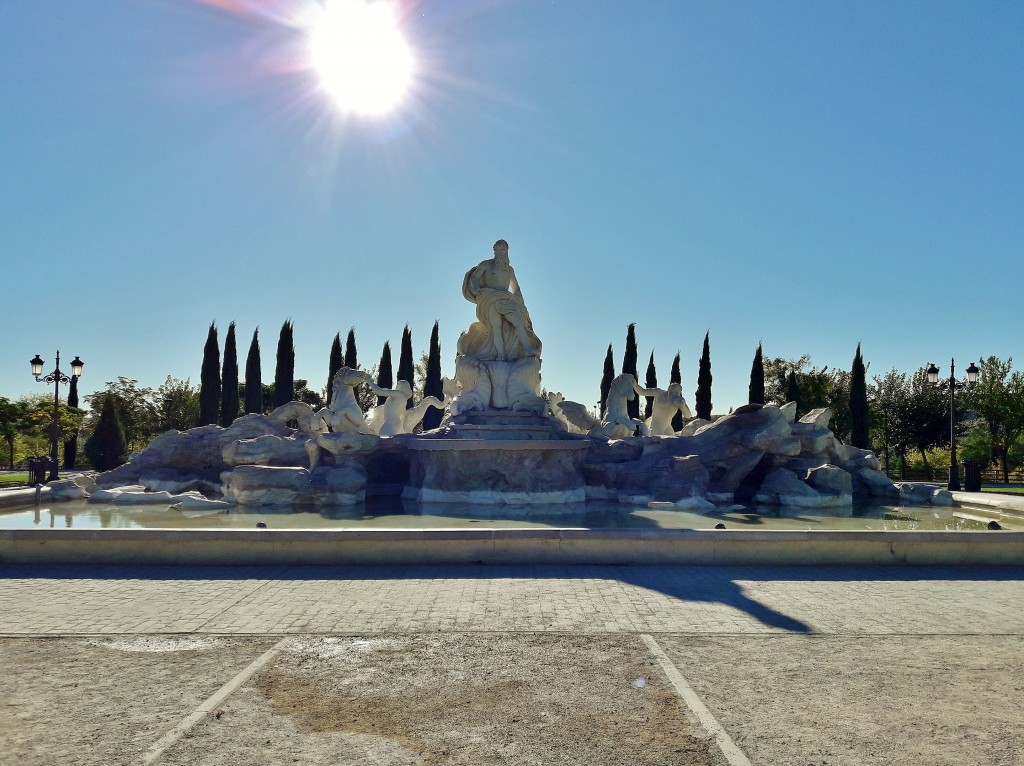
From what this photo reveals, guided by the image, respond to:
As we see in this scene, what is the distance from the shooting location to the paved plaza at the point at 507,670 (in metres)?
3.76

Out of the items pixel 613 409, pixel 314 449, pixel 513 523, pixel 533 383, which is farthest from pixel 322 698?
pixel 613 409

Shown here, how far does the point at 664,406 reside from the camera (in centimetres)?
2167

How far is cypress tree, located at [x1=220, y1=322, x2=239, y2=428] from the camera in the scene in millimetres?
37812

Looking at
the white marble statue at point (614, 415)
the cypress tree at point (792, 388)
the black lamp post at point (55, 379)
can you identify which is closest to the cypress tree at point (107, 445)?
the black lamp post at point (55, 379)

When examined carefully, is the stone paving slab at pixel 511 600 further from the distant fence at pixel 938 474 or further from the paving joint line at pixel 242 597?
the distant fence at pixel 938 474

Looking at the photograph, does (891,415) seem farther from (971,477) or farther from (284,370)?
(284,370)

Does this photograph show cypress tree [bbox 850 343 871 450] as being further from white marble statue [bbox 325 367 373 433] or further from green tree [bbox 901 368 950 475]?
white marble statue [bbox 325 367 373 433]

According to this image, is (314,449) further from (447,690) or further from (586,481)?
(447,690)

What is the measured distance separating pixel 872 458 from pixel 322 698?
687 inches

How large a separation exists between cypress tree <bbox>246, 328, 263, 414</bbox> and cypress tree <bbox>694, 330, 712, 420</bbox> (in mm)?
24075

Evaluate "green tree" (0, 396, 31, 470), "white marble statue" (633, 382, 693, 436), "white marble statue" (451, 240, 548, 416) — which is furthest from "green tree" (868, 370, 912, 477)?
"green tree" (0, 396, 31, 470)

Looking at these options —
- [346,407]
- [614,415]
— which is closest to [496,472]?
[346,407]

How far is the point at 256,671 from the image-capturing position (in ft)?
15.7

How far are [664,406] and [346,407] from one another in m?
9.13
